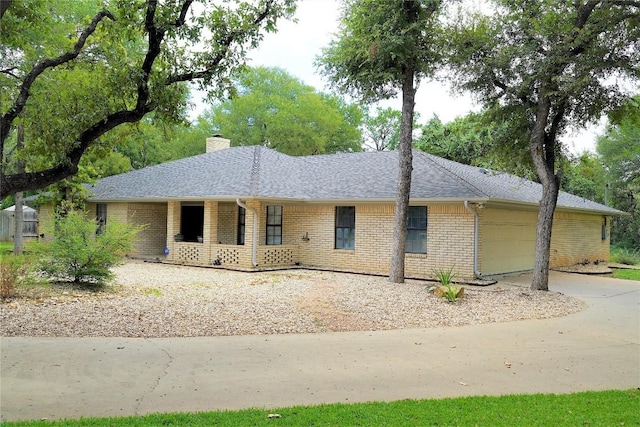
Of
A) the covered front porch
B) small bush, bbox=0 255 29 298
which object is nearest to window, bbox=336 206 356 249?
the covered front porch

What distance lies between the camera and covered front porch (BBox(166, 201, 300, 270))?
1841 cm

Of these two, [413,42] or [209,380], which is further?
[413,42]

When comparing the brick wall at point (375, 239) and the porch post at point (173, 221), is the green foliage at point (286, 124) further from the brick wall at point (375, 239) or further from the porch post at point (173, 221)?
the brick wall at point (375, 239)

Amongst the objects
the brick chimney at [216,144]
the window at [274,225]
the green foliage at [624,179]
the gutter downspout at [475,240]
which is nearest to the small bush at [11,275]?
the window at [274,225]

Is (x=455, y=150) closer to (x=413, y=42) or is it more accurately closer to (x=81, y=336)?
(x=413, y=42)

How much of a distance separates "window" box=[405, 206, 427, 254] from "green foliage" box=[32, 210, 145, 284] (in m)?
9.18

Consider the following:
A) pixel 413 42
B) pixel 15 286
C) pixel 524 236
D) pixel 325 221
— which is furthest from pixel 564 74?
pixel 15 286

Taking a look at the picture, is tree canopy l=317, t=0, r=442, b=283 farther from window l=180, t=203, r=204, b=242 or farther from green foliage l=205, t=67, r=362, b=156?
green foliage l=205, t=67, r=362, b=156

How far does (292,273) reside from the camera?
687 inches

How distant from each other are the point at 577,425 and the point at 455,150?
1218 inches

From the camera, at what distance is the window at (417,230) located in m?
17.3

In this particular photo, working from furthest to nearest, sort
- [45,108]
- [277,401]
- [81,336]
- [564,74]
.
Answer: [564,74]
[45,108]
[81,336]
[277,401]

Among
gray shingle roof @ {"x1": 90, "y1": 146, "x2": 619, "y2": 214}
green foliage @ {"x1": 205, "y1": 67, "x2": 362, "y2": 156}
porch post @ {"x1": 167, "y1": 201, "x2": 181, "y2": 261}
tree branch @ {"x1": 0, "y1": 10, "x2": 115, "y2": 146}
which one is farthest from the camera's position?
green foliage @ {"x1": 205, "y1": 67, "x2": 362, "y2": 156}

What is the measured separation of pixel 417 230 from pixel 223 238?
808 centimetres
